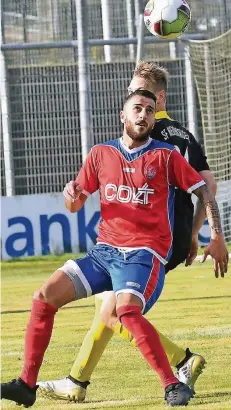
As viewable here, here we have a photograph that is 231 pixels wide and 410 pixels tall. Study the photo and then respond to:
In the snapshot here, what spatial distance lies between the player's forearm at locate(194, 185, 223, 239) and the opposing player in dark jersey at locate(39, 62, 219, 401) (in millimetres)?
262

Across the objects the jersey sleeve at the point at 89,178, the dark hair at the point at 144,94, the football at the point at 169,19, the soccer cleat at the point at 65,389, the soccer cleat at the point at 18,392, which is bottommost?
the soccer cleat at the point at 65,389

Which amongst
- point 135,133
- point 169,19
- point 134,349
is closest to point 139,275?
point 135,133

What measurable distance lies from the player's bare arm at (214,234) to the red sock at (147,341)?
1.55 ft

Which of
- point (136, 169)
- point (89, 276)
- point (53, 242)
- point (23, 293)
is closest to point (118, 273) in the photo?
point (89, 276)

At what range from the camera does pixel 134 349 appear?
344 inches

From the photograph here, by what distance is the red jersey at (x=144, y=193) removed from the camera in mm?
6434

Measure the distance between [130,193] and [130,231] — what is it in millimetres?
203

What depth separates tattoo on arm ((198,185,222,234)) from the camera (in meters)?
6.40

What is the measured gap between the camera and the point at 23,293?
1422 centimetres

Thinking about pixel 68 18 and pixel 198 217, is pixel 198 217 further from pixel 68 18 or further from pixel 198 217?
pixel 68 18

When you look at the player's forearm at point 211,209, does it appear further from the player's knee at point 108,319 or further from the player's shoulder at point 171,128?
the player's knee at point 108,319

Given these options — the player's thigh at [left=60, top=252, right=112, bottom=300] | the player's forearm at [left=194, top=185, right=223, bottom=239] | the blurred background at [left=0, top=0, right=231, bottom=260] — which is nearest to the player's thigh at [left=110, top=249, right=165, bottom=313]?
the player's thigh at [left=60, top=252, right=112, bottom=300]

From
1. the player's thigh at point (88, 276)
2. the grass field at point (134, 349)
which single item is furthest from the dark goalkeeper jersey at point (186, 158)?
the grass field at point (134, 349)

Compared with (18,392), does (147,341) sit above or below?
above
